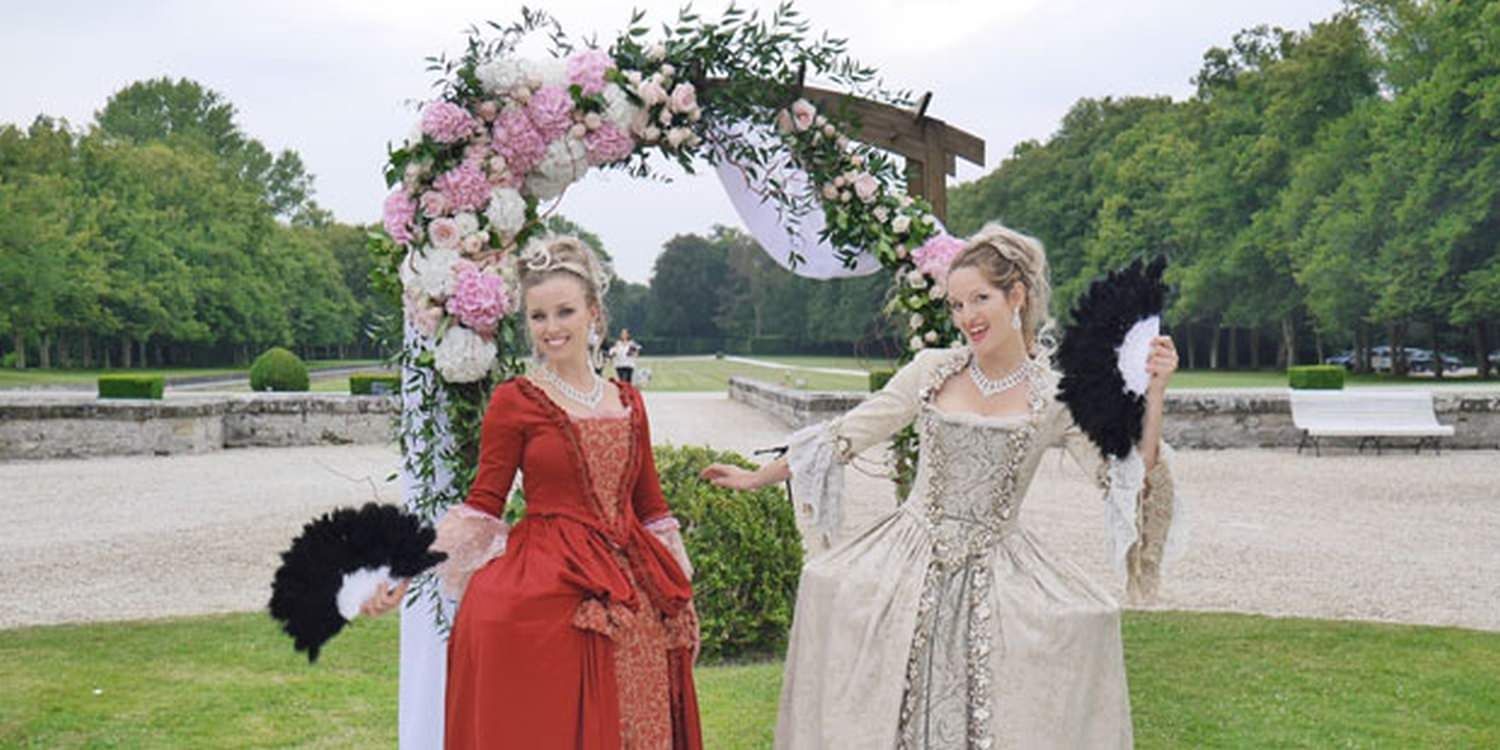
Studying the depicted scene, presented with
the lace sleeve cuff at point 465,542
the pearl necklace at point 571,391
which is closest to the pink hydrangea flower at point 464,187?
the pearl necklace at point 571,391

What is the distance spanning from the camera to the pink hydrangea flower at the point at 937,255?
16.5ft

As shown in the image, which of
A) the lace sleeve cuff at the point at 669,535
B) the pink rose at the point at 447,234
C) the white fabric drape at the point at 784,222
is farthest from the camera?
the white fabric drape at the point at 784,222

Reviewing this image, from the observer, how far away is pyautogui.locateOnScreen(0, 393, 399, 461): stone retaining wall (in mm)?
17094

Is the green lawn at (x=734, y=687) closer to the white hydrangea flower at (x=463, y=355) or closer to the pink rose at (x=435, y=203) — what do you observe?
the white hydrangea flower at (x=463, y=355)

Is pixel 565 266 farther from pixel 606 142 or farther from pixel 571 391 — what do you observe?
pixel 606 142

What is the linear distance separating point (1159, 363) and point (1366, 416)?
53.3 ft

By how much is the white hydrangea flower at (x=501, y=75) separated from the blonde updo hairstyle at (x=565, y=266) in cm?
103

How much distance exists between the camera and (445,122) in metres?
4.38

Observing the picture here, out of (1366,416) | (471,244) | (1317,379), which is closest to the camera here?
(471,244)

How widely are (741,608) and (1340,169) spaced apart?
35.3 meters

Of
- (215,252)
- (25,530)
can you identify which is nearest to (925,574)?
(25,530)

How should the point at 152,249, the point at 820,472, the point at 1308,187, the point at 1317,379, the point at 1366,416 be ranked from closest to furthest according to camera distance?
the point at 820,472 → the point at 1366,416 → the point at 1317,379 → the point at 1308,187 → the point at 152,249

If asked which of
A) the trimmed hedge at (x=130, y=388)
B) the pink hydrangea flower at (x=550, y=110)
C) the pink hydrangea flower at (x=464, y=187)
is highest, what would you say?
the pink hydrangea flower at (x=550, y=110)

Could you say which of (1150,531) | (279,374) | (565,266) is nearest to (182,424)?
(279,374)
